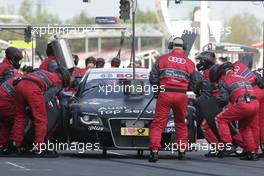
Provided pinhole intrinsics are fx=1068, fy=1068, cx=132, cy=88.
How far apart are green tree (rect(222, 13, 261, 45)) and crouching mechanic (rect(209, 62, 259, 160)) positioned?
303ft

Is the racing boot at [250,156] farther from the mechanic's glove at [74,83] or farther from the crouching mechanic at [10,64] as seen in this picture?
the crouching mechanic at [10,64]

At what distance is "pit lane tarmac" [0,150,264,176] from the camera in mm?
13602

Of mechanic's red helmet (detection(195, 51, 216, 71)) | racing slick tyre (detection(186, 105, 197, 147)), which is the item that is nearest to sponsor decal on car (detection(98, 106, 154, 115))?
racing slick tyre (detection(186, 105, 197, 147))

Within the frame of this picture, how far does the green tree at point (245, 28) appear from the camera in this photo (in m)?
111

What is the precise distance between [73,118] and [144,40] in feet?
291

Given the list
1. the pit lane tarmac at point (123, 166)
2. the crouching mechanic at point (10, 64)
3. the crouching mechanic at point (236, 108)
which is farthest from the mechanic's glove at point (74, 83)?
the crouching mechanic at point (236, 108)

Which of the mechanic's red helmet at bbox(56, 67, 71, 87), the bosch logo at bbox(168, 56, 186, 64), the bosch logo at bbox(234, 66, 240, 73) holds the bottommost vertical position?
the mechanic's red helmet at bbox(56, 67, 71, 87)

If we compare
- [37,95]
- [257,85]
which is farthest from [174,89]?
[37,95]

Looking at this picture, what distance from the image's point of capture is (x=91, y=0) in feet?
75.4

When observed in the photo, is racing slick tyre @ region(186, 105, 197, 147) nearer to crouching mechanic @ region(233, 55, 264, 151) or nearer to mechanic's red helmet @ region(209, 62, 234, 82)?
mechanic's red helmet @ region(209, 62, 234, 82)

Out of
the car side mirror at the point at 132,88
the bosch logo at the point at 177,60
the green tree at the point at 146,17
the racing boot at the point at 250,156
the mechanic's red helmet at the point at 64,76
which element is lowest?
the racing boot at the point at 250,156

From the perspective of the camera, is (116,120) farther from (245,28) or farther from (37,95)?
(245,28)

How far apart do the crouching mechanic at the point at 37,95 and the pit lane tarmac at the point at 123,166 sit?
25.7 inches

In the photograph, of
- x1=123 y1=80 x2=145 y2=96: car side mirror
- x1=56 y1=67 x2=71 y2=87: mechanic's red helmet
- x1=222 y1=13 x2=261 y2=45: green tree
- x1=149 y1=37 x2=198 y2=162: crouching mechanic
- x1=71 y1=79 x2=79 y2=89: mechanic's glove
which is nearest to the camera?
x1=149 y1=37 x2=198 y2=162: crouching mechanic
